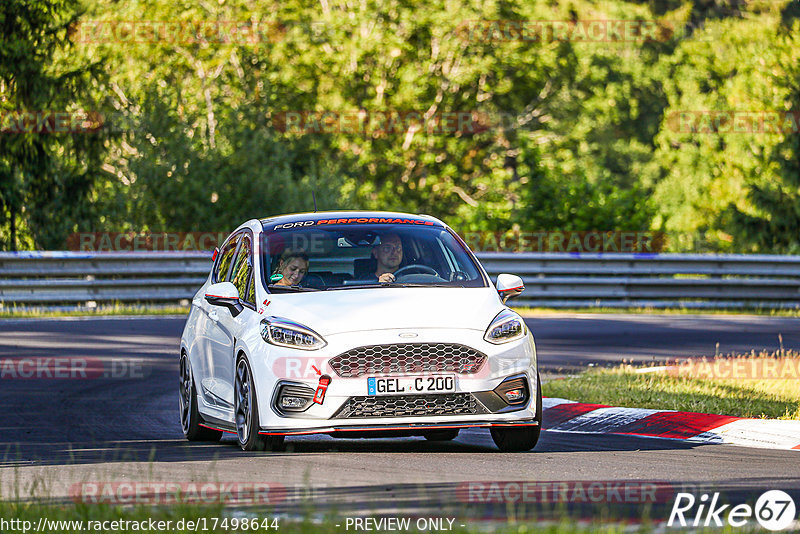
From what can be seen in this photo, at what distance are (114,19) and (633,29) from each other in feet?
106

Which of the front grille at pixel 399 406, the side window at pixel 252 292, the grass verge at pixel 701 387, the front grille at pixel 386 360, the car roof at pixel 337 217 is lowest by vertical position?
the grass verge at pixel 701 387

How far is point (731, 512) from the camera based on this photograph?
633 cm

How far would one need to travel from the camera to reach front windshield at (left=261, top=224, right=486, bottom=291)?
9539 mm

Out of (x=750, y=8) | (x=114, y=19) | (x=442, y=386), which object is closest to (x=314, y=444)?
(x=442, y=386)

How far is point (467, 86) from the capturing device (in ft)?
151

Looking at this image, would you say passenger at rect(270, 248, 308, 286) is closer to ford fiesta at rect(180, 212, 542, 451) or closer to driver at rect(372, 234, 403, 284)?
ford fiesta at rect(180, 212, 542, 451)

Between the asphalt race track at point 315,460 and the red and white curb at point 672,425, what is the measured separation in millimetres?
362

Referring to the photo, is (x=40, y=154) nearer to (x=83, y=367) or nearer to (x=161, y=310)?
(x=161, y=310)

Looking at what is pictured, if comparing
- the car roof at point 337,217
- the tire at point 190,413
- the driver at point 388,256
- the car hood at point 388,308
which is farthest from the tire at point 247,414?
the car roof at point 337,217

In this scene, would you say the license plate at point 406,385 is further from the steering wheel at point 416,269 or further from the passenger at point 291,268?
the steering wheel at point 416,269

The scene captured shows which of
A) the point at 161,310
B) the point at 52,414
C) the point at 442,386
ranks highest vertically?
the point at 442,386

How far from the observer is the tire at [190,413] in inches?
404

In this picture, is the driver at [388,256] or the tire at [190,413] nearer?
the driver at [388,256]

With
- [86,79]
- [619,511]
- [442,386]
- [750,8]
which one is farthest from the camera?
[750,8]
